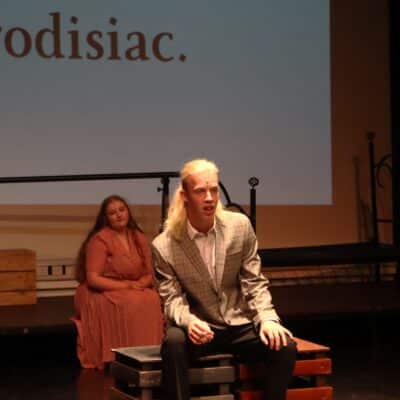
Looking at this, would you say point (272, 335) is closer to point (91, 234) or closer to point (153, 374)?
point (153, 374)

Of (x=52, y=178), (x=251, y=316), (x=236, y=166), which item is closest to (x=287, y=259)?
(x=236, y=166)

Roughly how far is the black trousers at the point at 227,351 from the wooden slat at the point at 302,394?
0.46ft

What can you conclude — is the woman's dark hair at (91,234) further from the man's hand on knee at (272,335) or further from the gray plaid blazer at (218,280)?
the man's hand on knee at (272,335)

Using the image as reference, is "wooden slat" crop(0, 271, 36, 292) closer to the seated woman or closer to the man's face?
the seated woman

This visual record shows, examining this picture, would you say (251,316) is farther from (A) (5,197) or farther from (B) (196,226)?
(A) (5,197)

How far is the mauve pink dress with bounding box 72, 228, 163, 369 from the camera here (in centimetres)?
558

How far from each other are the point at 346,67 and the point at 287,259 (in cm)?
187

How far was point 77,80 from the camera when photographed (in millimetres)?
6777

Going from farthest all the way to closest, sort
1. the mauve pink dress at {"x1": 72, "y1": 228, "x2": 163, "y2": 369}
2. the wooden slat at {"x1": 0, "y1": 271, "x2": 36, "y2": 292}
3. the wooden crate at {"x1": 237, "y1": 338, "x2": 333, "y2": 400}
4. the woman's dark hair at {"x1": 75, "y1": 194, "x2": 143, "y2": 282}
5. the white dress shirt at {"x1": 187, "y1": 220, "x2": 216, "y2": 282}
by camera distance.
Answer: the wooden slat at {"x1": 0, "y1": 271, "x2": 36, "y2": 292}
the woman's dark hair at {"x1": 75, "y1": 194, "x2": 143, "y2": 282}
the mauve pink dress at {"x1": 72, "y1": 228, "x2": 163, "y2": 369}
the wooden crate at {"x1": 237, "y1": 338, "x2": 333, "y2": 400}
the white dress shirt at {"x1": 187, "y1": 220, "x2": 216, "y2": 282}

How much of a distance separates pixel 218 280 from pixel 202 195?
329 millimetres

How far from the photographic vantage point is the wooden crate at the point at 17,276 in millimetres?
6228

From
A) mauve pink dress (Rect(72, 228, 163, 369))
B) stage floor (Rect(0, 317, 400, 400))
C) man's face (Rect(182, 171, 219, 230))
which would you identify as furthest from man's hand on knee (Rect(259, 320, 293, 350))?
mauve pink dress (Rect(72, 228, 163, 369))

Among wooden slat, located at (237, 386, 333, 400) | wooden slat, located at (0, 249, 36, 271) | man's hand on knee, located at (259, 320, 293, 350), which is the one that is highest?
wooden slat, located at (0, 249, 36, 271)

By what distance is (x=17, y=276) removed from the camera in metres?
6.29
